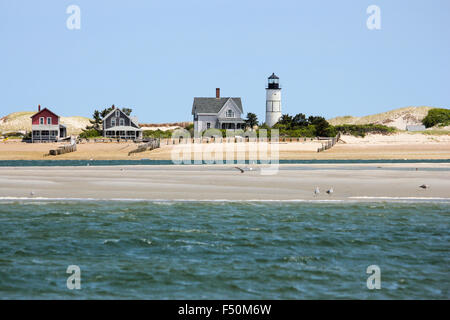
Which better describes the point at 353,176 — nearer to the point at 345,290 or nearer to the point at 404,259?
the point at 404,259

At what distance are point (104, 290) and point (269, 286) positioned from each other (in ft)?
12.8

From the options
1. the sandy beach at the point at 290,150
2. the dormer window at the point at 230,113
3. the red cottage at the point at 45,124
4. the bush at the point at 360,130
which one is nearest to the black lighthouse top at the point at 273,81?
the dormer window at the point at 230,113

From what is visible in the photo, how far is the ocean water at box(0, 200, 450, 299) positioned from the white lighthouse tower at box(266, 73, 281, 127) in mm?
62063

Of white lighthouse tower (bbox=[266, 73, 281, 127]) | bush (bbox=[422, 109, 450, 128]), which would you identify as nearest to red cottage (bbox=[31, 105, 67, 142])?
white lighthouse tower (bbox=[266, 73, 281, 127])

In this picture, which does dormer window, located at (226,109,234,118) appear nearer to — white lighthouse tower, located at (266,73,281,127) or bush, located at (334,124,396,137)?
white lighthouse tower, located at (266,73,281,127)

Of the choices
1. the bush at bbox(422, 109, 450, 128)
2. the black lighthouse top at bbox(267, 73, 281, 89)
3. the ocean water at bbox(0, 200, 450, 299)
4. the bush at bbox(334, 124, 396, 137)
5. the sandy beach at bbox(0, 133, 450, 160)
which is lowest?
the ocean water at bbox(0, 200, 450, 299)

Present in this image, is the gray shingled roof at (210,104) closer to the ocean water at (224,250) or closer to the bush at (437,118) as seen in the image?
the bush at (437,118)

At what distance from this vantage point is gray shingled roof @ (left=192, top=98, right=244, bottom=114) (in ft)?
285

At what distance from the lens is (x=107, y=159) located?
60.0 meters

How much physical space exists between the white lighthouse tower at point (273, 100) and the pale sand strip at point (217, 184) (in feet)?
159

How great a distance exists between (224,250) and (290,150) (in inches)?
1858

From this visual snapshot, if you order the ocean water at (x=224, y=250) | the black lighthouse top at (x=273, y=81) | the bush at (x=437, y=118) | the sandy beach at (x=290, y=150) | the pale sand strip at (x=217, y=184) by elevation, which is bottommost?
the ocean water at (x=224, y=250)

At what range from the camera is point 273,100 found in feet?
283

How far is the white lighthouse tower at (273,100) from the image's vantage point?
3393 inches
